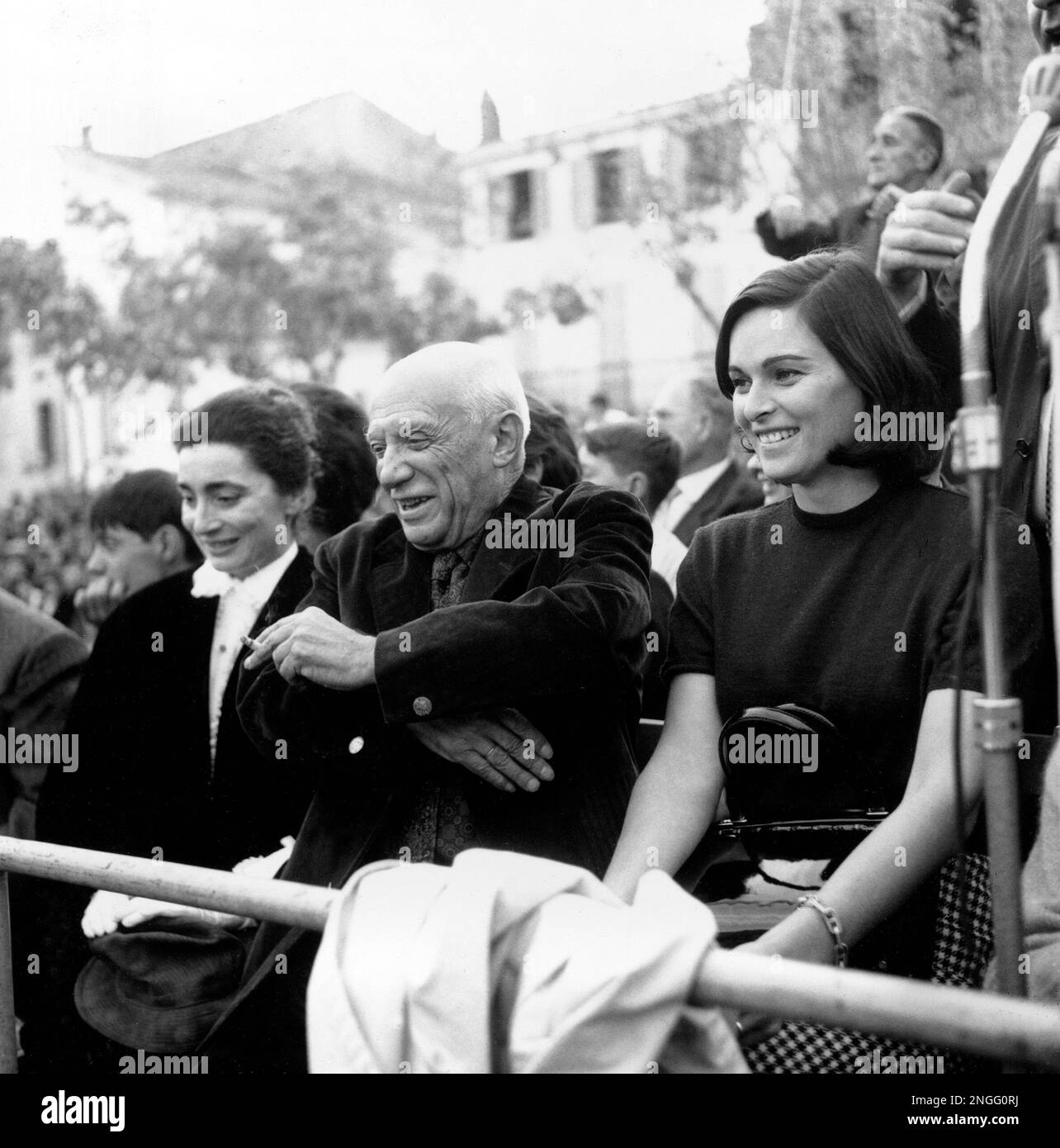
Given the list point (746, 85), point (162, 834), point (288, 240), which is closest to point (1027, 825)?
point (162, 834)

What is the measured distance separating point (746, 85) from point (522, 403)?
6.66 metres

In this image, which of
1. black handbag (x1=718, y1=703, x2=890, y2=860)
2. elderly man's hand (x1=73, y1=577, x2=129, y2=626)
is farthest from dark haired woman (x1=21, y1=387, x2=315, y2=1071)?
black handbag (x1=718, y1=703, x2=890, y2=860)

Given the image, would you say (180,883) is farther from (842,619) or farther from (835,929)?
(842,619)

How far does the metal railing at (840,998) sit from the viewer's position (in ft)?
5.29

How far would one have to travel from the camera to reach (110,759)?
4.29 metres

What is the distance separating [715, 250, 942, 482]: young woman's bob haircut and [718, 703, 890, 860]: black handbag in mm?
495

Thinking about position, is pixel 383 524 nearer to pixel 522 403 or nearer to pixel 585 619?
pixel 522 403

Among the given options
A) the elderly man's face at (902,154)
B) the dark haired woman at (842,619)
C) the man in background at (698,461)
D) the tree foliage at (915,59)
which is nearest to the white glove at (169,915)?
the dark haired woman at (842,619)

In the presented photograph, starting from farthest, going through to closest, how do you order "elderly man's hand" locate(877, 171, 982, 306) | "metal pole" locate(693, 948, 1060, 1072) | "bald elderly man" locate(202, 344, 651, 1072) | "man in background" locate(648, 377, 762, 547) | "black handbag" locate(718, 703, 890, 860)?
1. "man in background" locate(648, 377, 762, 547)
2. "elderly man's hand" locate(877, 171, 982, 306)
3. "bald elderly man" locate(202, 344, 651, 1072)
4. "black handbag" locate(718, 703, 890, 860)
5. "metal pole" locate(693, 948, 1060, 1072)

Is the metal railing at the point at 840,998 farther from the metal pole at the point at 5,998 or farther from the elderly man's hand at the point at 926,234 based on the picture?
the elderly man's hand at the point at 926,234

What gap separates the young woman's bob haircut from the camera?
2.89m

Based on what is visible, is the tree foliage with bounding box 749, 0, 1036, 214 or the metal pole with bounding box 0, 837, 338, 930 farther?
the tree foliage with bounding box 749, 0, 1036, 214

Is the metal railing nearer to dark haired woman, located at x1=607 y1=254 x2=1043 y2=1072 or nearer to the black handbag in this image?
dark haired woman, located at x1=607 y1=254 x2=1043 y2=1072
